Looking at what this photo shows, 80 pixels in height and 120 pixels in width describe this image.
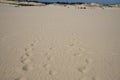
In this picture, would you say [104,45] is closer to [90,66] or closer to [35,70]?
[90,66]

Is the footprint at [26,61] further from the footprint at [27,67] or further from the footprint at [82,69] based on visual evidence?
the footprint at [82,69]

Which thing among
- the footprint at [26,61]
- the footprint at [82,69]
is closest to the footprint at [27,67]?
the footprint at [26,61]

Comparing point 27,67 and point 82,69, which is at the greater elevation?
point 27,67

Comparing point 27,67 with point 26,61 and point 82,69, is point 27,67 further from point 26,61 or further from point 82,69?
point 82,69

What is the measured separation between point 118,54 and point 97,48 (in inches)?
31.4

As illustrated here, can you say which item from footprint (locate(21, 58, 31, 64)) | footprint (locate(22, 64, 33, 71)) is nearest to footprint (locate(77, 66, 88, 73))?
footprint (locate(22, 64, 33, 71))

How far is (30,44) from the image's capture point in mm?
5414

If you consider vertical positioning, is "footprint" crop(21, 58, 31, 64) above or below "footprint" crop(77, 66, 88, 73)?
above

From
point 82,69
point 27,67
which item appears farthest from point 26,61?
point 82,69

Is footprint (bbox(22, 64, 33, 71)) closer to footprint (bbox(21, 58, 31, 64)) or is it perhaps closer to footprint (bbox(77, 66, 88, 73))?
footprint (bbox(21, 58, 31, 64))

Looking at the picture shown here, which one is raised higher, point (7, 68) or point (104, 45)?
point (7, 68)

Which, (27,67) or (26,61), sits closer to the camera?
(27,67)

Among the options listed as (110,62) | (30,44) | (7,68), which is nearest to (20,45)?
(30,44)

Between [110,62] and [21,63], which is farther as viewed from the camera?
[110,62]
